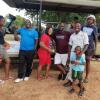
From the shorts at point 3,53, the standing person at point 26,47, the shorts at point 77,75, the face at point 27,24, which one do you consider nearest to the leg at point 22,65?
the standing person at point 26,47

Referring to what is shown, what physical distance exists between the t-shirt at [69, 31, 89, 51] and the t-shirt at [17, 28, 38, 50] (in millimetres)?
1010

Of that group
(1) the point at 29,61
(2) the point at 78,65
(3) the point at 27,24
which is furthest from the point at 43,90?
(3) the point at 27,24

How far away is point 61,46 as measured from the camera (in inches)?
356

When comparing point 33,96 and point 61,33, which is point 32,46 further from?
point 33,96

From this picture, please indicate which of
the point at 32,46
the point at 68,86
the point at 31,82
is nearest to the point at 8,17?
the point at 32,46

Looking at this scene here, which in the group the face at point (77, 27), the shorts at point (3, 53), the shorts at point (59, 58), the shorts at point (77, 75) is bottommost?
the shorts at point (77, 75)

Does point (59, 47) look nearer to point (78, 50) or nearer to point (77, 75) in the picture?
point (78, 50)

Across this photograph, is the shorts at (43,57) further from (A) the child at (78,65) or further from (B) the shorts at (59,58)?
(A) the child at (78,65)

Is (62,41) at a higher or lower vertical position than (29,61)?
higher

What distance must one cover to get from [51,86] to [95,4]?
2714 mm

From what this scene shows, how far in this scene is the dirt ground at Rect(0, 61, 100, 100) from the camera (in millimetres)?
8211

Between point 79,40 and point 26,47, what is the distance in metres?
1.45

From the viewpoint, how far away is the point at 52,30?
9.02m

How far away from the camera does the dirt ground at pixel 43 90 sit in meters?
8.21
